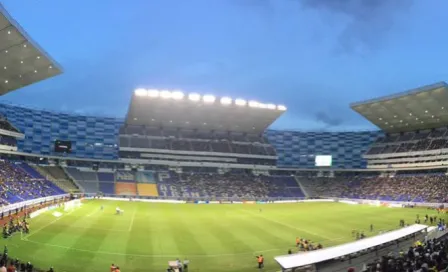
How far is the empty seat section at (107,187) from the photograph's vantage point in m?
85.5

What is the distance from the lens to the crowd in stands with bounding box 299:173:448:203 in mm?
79250

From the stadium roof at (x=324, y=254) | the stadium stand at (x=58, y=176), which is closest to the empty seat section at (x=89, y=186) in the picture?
the stadium stand at (x=58, y=176)

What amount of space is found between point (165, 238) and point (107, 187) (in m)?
55.9

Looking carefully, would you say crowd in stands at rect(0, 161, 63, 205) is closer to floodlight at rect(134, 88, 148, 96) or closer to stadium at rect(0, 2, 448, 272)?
stadium at rect(0, 2, 448, 272)

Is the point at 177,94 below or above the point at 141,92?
below

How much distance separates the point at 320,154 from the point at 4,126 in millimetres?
89294

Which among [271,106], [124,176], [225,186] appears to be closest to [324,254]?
[271,106]

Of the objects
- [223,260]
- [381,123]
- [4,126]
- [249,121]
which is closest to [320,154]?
[381,123]

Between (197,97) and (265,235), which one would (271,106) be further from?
(265,235)

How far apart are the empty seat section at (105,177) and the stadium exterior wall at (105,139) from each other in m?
4.94

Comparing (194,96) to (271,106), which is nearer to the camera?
(194,96)

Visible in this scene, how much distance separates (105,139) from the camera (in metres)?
98.9

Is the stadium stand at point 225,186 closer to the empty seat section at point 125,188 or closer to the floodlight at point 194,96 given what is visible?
the empty seat section at point 125,188

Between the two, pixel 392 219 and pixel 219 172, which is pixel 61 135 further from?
pixel 392 219
